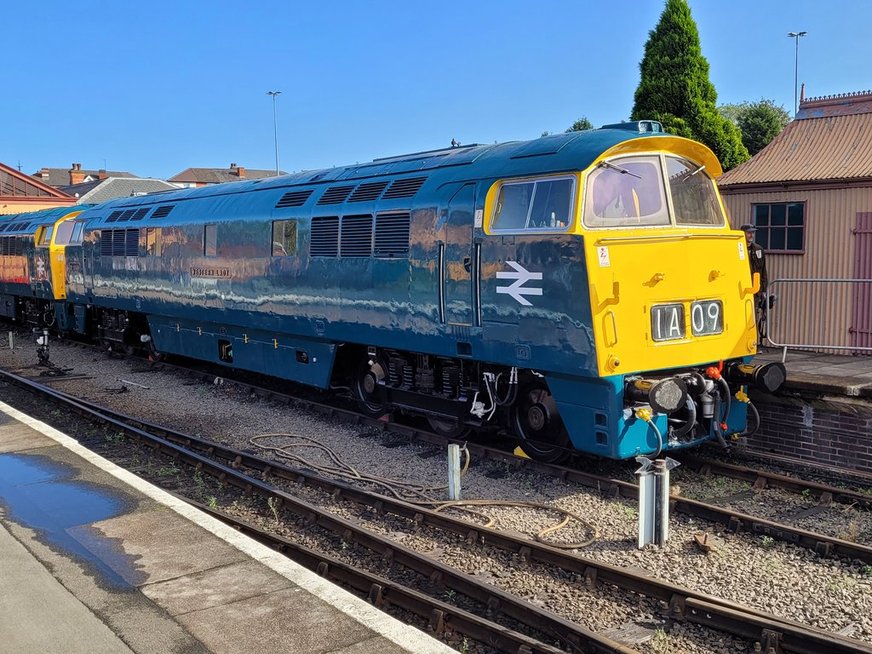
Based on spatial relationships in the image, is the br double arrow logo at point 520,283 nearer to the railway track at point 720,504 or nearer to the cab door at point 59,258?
the railway track at point 720,504


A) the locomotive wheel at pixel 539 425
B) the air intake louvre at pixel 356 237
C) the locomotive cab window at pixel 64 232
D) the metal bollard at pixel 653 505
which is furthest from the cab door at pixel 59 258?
the metal bollard at pixel 653 505

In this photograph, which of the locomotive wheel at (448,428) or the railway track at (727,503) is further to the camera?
the locomotive wheel at (448,428)

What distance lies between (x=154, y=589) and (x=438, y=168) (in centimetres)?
578

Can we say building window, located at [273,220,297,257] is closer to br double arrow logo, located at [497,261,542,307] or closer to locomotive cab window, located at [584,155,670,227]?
br double arrow logo, located at [497,261,542,307]

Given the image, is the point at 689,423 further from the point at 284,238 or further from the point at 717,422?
the point at 284,238

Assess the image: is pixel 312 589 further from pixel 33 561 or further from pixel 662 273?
pixel 662 273

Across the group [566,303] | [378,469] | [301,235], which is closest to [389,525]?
[378,469]

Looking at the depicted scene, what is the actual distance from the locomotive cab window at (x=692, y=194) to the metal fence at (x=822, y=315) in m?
2.96

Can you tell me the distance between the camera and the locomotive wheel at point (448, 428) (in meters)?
9.95

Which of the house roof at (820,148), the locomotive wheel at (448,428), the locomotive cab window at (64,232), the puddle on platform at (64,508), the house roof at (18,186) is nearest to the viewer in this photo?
the puddle on platform at (64,508)

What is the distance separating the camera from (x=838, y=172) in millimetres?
12164

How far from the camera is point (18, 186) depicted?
2085 inches

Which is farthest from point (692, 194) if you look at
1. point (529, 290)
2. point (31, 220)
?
point (31, 220)

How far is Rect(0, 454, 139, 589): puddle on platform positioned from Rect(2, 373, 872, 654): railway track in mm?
1607
